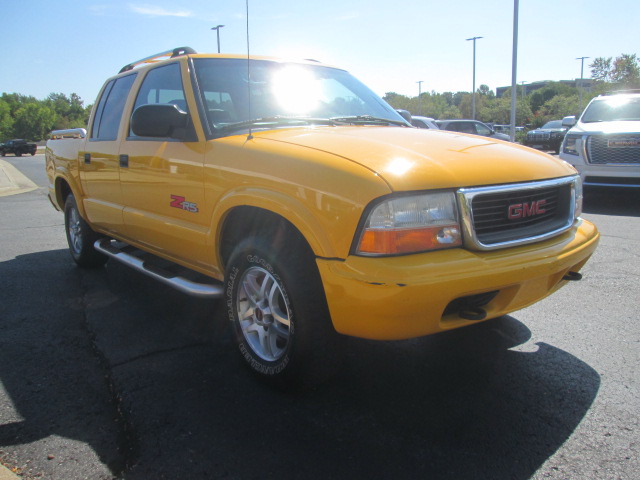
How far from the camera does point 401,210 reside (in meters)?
2.32

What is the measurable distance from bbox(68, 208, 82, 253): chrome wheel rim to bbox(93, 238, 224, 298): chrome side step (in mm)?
505

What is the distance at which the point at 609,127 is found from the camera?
8.72 metres

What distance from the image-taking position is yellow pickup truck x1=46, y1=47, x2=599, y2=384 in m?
2.30

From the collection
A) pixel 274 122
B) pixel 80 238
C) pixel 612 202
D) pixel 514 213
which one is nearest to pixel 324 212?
pixel 514 213

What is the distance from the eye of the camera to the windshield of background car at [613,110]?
9.20 m

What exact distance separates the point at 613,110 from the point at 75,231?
8893 mm

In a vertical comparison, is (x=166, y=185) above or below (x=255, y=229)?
above

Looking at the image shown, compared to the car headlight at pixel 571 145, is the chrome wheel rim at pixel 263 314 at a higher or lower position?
lower

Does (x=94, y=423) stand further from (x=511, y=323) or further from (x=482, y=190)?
(x=511, y=323)

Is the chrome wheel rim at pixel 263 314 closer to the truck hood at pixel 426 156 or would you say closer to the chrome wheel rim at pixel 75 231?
the truck hood at pixel 426 156

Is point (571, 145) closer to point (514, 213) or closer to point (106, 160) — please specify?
point (514, 213)

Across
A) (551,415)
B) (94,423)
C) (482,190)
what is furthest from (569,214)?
(94,423)

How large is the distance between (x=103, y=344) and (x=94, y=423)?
1.06 m

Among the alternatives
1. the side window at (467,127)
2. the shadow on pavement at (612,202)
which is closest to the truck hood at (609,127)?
the shadow on pavement at (612,202)
